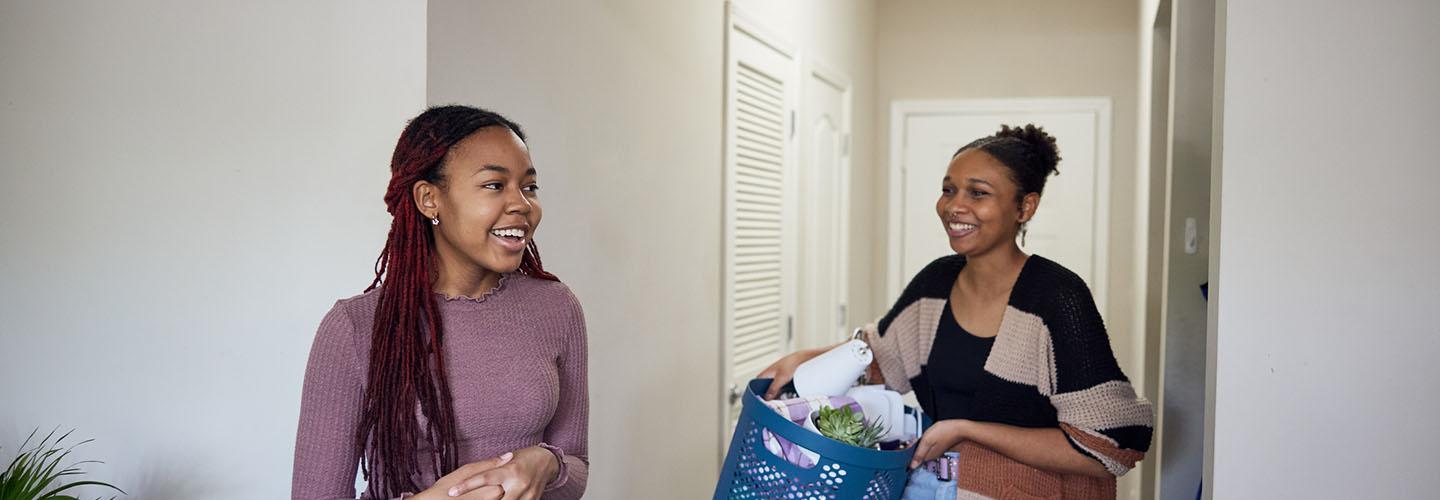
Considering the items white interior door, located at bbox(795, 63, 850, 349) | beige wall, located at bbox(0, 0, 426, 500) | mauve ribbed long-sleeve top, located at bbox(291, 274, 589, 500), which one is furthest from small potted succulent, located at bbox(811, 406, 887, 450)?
white interior door, located at bbox(795, 63, 850, 349)

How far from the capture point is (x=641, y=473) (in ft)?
8.30

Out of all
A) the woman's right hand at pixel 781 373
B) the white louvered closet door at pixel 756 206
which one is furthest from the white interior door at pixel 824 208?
the woman's right hand at pixel 781 373

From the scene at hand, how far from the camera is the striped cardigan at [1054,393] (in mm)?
1583

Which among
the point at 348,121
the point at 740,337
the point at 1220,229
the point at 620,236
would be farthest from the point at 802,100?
the point at 1220,229

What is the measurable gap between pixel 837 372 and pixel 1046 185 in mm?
3492

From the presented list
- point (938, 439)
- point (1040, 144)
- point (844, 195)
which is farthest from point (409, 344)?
point (844, 195)

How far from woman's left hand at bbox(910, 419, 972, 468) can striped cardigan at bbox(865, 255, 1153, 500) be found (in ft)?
0.14

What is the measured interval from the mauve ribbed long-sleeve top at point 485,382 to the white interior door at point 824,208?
2500 mm

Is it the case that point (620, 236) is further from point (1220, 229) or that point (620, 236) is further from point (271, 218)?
point (1220, 229)

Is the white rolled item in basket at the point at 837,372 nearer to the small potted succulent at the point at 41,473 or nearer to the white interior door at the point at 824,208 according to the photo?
the small potted succulent at the point at 41,473

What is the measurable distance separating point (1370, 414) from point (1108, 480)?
1.44ft

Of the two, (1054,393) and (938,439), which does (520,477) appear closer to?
(938,439)

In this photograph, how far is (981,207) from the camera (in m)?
1.73

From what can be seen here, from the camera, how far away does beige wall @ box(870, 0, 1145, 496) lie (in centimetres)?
479
